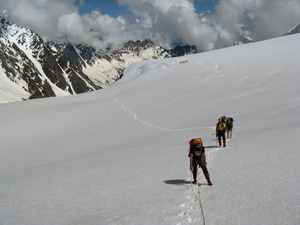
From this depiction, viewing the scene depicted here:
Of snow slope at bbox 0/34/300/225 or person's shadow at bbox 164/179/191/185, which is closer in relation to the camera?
snow slope at bbox 0/34/300/225

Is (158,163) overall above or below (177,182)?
above

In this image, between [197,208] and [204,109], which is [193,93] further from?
[197,208]

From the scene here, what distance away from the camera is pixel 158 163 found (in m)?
12.5

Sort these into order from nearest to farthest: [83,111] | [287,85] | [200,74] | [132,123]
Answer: [132,123], [287,85], [83,111], [200,74]

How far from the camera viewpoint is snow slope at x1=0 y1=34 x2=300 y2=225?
25.4 ft

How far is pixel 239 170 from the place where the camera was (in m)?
10.2

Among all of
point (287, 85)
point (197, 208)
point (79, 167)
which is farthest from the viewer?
point (287, 85)

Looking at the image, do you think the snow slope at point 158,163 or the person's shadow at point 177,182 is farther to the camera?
the person's shadow at point 177,182

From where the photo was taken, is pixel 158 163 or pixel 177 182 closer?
pixel 177 182

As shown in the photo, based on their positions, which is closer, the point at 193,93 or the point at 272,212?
the point at 272,212

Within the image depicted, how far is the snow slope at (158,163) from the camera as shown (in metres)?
7.73

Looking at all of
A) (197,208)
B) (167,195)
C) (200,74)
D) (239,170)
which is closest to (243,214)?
(197,208)

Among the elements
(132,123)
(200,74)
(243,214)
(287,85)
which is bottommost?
(243,214)

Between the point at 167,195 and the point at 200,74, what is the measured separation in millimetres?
40213
